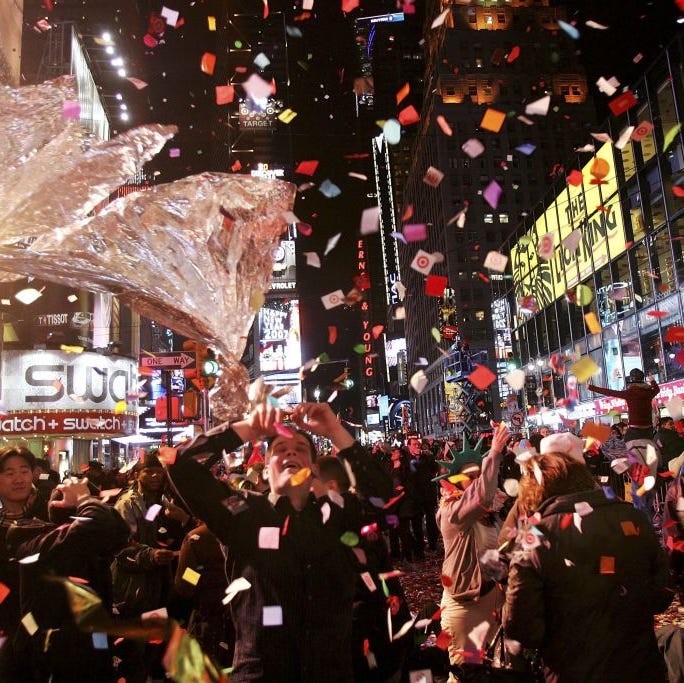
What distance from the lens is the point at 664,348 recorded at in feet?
82.0

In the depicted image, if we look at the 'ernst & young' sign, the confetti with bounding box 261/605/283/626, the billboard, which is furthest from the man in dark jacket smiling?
the billboard

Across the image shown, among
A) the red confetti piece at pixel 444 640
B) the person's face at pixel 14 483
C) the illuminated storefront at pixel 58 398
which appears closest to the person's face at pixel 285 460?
the person's face at pixel 14 483

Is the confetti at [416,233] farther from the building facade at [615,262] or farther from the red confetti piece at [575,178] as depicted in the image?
the red confetti piece at [575,178]

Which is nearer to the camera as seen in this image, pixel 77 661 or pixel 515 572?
pixel 515 572

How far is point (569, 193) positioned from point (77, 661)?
3516cm

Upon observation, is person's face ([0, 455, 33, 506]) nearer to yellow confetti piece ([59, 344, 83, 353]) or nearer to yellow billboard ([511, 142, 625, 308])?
yellow confetti piece ([59, 344, 83, 353])

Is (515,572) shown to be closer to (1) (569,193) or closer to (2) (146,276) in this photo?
(2) (146,276)

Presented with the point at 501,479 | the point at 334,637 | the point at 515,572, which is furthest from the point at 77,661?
the point at 501,479

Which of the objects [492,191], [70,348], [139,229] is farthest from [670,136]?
[492,191]

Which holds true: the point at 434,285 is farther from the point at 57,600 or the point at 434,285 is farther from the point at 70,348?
the point at 70,348

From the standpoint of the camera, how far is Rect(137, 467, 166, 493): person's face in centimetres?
682

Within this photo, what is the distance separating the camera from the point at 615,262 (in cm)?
2944

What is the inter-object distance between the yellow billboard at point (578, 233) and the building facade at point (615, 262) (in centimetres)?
6

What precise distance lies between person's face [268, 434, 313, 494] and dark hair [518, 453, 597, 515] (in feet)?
3.63
